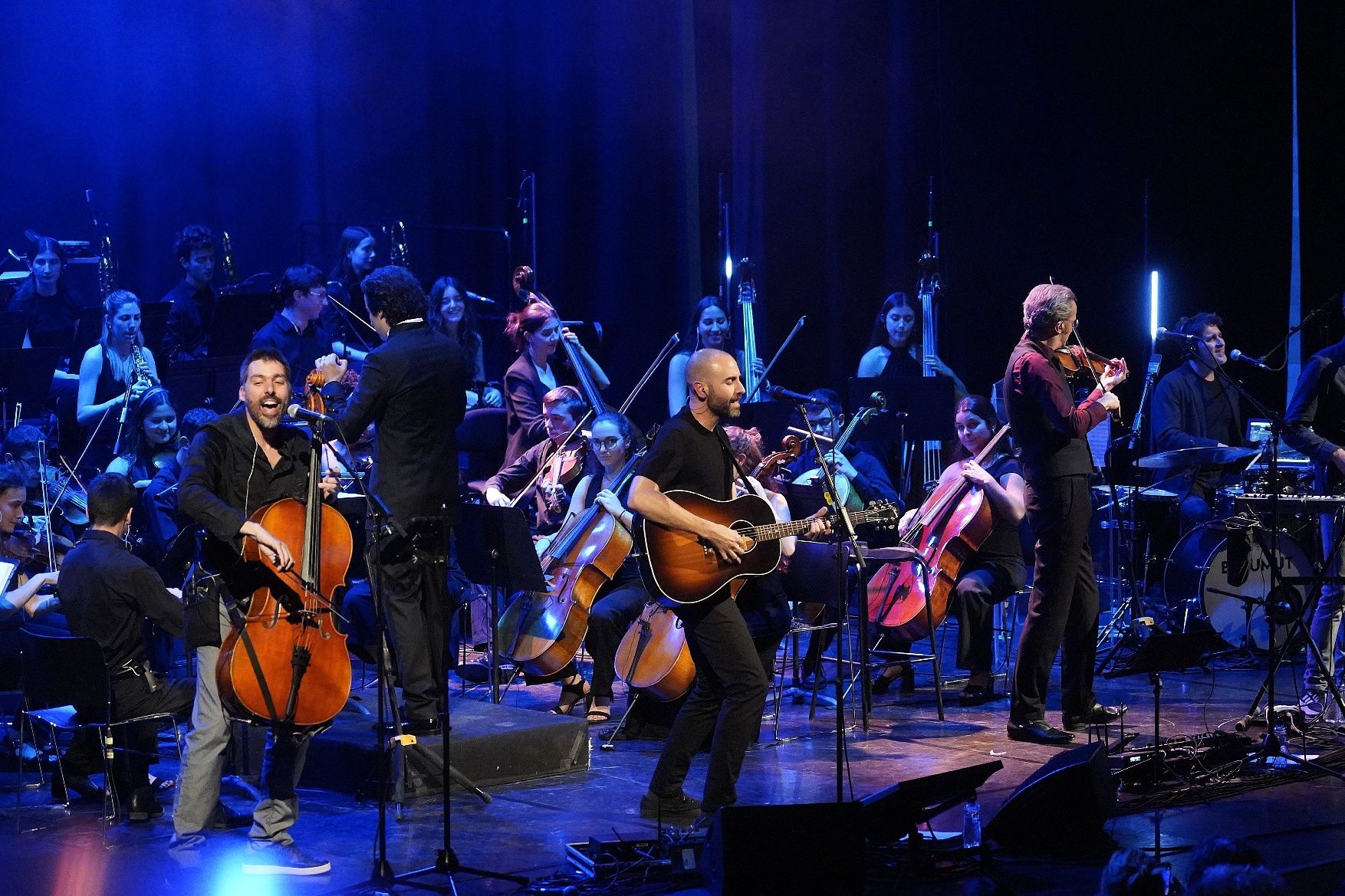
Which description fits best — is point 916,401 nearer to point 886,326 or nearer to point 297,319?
point 886,326

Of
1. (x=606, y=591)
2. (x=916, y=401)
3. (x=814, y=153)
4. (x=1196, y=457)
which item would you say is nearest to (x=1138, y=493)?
(x=1196, y=457)

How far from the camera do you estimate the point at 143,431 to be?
8.20 m

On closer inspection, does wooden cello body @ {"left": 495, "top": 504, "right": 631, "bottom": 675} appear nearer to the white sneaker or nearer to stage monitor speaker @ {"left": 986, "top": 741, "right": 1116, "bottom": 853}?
the white sneaker

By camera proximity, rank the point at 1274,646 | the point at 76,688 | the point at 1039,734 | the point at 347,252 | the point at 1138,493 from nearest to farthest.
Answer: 1. the point at 76,688
2. the point at 1274,646
3. the point at 1039,734
4. the point at 1138,493
5. the point at 347,252

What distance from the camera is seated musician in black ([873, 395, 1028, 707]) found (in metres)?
7.70

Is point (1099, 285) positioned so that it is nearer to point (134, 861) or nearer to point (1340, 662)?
point (1340, 662)

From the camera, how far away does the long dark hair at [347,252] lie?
9.59 m

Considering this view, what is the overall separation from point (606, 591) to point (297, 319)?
2717 mm

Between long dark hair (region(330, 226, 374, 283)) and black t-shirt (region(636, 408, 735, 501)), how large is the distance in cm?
468

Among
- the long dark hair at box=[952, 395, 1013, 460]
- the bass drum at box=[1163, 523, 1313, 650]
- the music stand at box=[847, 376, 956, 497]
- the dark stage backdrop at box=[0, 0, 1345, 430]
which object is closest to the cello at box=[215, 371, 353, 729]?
the long dark hair at box=[952, 395, 1013, 460]

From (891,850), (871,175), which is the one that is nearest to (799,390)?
(871,175)

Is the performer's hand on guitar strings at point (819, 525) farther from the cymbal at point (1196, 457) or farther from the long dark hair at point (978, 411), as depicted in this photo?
the cymbal at point (1196, 457)

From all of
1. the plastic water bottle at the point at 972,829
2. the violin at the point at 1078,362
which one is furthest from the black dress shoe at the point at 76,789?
the violin at the point at 1078,362

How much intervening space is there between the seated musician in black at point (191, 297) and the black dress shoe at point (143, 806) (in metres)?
3.88
